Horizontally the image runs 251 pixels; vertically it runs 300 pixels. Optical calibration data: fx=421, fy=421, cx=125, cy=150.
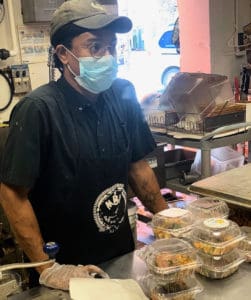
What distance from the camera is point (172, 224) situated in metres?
1.18

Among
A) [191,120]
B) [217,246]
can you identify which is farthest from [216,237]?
[191,120]

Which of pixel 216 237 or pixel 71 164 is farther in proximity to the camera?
pixel 71 164

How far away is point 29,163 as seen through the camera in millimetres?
1257

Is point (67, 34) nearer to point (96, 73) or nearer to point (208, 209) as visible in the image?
point (96, 73)

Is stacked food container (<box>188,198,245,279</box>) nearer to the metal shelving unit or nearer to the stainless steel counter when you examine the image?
the stainless steel counter

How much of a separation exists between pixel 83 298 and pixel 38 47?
1.88m

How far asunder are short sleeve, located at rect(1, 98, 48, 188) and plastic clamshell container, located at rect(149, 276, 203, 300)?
0.51 metres

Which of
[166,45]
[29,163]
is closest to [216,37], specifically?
[166,45]

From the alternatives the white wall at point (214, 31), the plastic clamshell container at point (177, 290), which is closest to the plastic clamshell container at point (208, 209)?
the plastic clamshell container at point (177, 290)

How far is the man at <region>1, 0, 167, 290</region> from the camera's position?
1.29 m

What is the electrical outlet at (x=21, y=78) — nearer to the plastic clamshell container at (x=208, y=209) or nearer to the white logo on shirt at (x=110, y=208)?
the white logo on shirt at (x=110, y=208)

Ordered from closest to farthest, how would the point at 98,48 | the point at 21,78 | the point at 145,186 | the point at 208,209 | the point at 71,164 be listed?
1. the point at 208,209
2. the point at 71,164
3. the point at 98,48
4. the point at 145,186
5. the point at 21,78

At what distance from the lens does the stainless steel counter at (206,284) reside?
3.30 feet

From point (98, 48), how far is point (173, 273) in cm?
82
